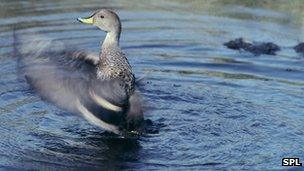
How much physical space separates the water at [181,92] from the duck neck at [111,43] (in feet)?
Result: 2.63

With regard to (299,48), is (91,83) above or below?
above

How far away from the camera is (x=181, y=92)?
10.3m

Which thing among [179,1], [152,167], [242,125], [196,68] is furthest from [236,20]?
[152,167]

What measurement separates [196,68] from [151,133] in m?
2.41

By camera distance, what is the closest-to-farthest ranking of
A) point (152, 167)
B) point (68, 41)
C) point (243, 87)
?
point (152, 167) → point (243, 87) → point (68, 41)

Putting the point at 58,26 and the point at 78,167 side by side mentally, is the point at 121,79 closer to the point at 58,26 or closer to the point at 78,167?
the point at 78,167

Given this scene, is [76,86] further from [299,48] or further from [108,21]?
[299,48]

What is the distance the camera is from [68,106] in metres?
8.95

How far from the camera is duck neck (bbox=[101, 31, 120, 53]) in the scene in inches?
365

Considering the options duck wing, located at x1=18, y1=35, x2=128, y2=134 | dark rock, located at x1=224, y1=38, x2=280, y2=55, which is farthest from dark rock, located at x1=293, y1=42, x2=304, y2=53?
duck wing, located at x1=18, y1=35, x2=128, y2=134

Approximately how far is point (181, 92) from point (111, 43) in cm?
137

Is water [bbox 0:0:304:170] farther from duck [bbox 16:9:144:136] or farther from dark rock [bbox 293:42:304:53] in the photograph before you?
duck [bbox 16:9:144:136]

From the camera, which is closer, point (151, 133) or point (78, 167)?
point (78, 167)

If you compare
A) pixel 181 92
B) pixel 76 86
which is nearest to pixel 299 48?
pixel 181 92
